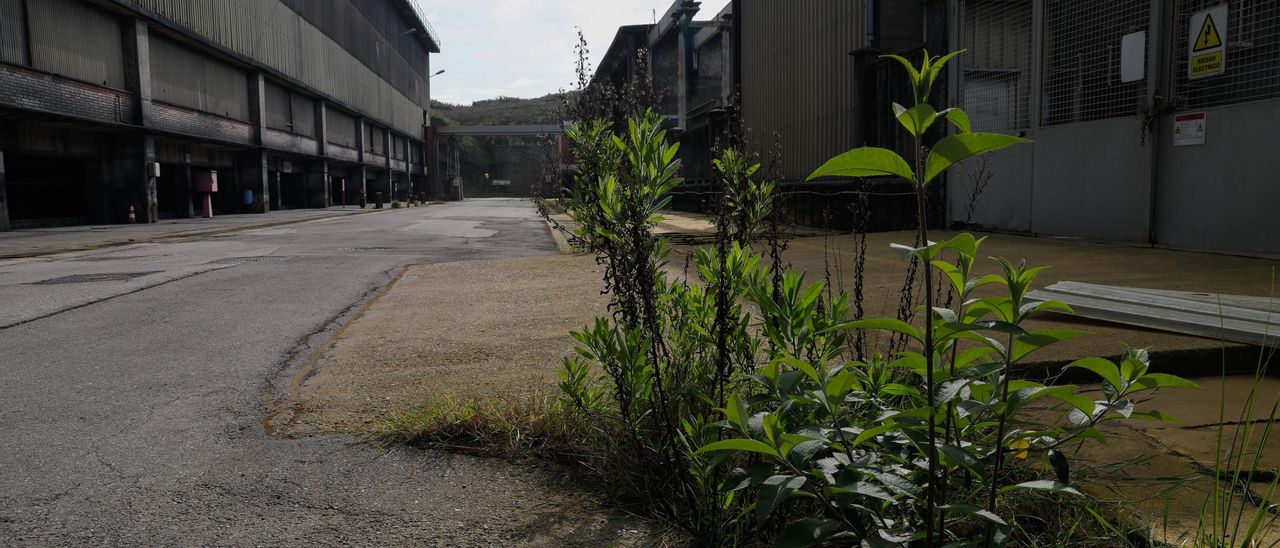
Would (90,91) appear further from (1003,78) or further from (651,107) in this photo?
(651,107)

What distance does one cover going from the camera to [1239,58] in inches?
290

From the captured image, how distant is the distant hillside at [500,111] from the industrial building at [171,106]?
64.7 m

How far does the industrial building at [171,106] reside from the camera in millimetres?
18984

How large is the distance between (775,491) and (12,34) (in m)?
21.5

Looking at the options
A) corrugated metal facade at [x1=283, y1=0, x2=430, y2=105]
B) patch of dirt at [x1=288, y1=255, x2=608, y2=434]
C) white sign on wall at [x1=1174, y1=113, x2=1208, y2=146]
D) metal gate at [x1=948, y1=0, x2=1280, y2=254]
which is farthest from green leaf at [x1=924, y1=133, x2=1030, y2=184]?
corrugated metal facade at [x1=283, y1=0, x2=430, y2=105]

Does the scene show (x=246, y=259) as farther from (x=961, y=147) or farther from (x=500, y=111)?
(x=500, y=111)

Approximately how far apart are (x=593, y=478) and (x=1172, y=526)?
4.58ft

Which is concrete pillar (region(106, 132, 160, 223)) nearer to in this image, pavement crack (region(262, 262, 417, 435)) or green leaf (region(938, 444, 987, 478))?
pavement crack (region(262, 262, 417, 435))

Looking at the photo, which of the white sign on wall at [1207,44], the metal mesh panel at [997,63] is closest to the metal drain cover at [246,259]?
the metal mesh panel at [997,63]

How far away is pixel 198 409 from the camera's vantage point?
127 inches

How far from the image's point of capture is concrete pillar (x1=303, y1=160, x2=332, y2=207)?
39.1m

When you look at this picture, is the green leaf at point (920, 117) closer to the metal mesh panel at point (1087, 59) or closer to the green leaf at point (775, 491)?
the green leaf at point (775, 491)

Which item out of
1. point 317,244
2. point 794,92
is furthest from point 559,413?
point 794,92

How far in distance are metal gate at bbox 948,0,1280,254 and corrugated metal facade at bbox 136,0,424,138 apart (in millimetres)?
21499
